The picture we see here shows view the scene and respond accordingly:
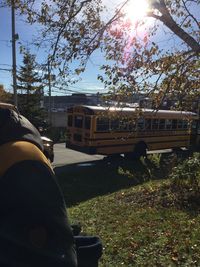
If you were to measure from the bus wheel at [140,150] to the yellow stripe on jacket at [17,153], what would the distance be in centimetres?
2076

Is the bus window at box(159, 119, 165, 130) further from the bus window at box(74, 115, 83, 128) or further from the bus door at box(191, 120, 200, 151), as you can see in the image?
the bus window at box(74, 115, 83, 128)

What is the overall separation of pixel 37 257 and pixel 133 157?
21.0 m

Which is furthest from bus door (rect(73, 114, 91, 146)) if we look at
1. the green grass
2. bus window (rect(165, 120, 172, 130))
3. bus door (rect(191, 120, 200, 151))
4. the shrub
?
the shrub

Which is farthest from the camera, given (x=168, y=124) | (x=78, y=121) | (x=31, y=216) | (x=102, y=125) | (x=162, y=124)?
(x=168, y=124)

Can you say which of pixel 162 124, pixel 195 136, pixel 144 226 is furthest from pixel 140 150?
pixel 144 226

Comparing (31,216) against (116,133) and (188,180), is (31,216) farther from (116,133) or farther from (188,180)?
(116,133)

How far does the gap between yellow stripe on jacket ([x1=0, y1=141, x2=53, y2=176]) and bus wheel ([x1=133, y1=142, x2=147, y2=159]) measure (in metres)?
20.8

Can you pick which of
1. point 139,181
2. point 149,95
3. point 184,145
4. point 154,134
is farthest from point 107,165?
point 149,95

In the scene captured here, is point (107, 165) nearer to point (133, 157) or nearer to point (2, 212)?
point (133, 157)

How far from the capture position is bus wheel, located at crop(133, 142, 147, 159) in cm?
2203

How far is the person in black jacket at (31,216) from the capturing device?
3.71 ft

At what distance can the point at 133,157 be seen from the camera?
867 inches

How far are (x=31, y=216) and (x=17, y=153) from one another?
19cm

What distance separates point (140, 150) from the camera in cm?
2231
